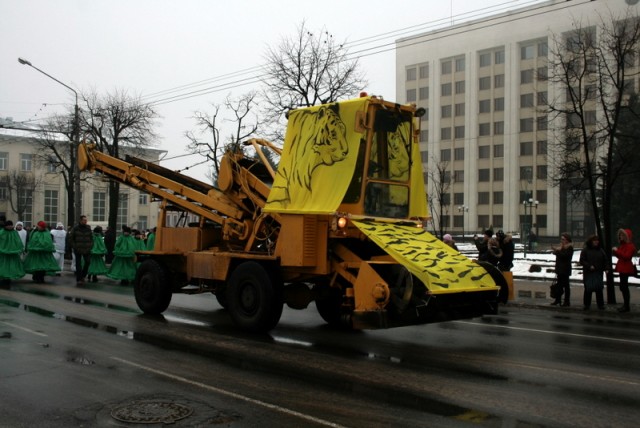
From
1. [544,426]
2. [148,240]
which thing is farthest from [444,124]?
[544,426]

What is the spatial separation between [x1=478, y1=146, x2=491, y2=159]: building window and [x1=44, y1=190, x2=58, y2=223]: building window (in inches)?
2095

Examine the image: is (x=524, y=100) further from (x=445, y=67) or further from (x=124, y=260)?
(x=124, y=260)

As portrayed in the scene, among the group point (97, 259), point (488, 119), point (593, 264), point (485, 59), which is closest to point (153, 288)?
point (97, 259)

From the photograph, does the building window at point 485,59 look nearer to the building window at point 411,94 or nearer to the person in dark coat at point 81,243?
the building window at point 411,94

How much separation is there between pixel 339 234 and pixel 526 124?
7586cm

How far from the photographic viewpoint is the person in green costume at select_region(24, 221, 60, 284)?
17.9m

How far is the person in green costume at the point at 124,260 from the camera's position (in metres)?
19.0

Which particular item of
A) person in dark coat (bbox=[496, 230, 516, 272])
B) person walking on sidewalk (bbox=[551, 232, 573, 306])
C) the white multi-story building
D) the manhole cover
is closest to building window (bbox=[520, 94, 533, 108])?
the white multi-story building

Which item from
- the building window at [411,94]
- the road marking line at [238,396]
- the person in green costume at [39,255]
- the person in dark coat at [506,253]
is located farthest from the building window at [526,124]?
the road marking line at [238,396]

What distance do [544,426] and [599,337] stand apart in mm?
5679

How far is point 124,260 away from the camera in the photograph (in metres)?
19.2

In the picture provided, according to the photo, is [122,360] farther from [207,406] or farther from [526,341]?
[526,341]

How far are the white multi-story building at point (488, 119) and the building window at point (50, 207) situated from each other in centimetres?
4472

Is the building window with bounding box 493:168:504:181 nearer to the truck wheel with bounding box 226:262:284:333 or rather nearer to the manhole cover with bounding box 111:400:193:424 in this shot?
the truck wheel with bounding box 226:262:284:333
